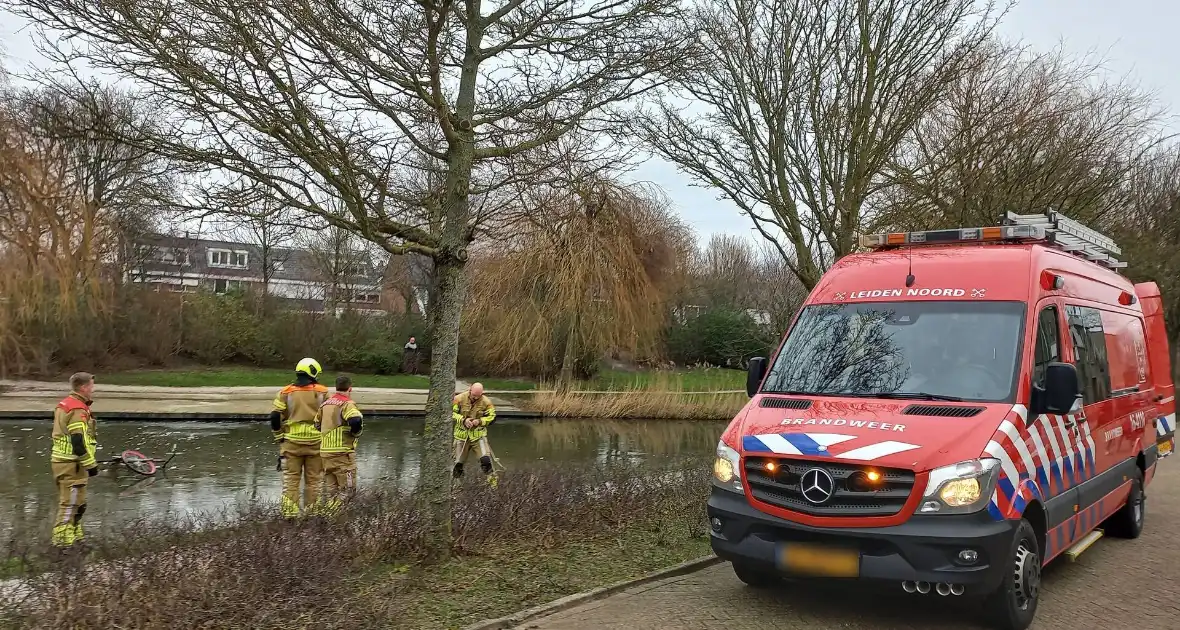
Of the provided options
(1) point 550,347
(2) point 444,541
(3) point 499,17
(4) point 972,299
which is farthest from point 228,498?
(1) point 550,347

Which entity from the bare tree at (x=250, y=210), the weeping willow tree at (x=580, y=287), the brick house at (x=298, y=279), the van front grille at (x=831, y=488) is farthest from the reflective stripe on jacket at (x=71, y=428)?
the brick house at (x=298, y=279)

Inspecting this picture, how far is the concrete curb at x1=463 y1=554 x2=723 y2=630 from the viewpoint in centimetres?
480

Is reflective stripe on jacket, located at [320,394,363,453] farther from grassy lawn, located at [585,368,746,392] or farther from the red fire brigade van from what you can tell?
grassy lawn, located at [585,368,746,392]

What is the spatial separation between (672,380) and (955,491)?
835 inches

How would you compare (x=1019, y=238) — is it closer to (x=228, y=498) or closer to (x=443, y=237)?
(x=443, y=237)

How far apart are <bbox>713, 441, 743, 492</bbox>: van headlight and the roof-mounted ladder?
11.2ft

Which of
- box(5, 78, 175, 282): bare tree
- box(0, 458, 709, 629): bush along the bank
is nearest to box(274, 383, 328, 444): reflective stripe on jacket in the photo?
box(0, 458, 709, 629): bush along the bank

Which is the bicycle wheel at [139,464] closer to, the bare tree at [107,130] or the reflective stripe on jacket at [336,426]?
the reflective stripe on jacket at [336,426]

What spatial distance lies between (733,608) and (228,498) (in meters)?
7.34

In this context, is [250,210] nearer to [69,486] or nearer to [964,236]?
[69,486]

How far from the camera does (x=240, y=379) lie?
28.3 meters

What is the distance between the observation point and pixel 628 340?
27172 millimetres

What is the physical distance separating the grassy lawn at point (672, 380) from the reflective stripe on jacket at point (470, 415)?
12.6 meters

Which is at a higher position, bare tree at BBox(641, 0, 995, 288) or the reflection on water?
bare tree at BBox(641, 0, 995, 288)
